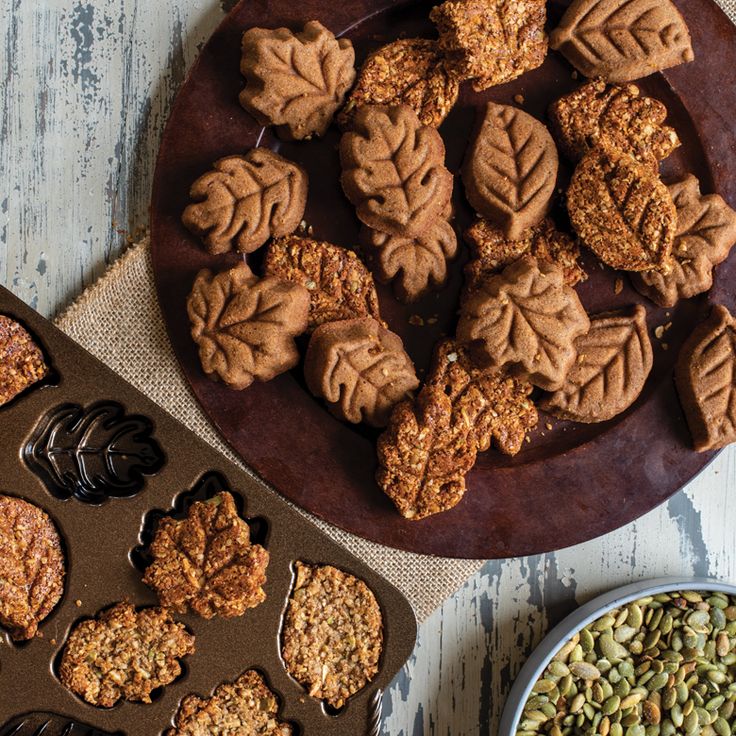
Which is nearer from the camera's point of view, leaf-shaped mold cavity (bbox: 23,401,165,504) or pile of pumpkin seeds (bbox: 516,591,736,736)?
leaf-shaped mold cavity (bbox: 23,401,165,504)

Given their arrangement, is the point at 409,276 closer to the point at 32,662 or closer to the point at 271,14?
the point at 271,14

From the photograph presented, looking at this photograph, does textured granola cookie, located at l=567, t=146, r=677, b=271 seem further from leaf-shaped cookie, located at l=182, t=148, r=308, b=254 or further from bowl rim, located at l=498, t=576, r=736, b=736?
bowl rim, located at l=498, t=576, r=736, b=736

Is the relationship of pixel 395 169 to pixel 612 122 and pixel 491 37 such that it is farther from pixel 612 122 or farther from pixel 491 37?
pixel 612 122

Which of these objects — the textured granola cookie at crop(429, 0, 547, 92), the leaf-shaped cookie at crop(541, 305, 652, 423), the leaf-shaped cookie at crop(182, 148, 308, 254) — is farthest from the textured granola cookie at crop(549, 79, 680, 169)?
the leaf-shaped cookie at crop(182, 148, 308, 254)

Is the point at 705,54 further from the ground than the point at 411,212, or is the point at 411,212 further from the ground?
the point at 411,212

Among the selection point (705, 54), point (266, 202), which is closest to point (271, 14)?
point (266, 202)

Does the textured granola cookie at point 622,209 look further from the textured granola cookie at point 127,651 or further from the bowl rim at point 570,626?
the textured granola cookie at point 127,651

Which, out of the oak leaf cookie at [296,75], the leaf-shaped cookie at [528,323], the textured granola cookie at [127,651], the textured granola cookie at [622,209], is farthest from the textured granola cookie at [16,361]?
the textured granola cookie at [622,209]
